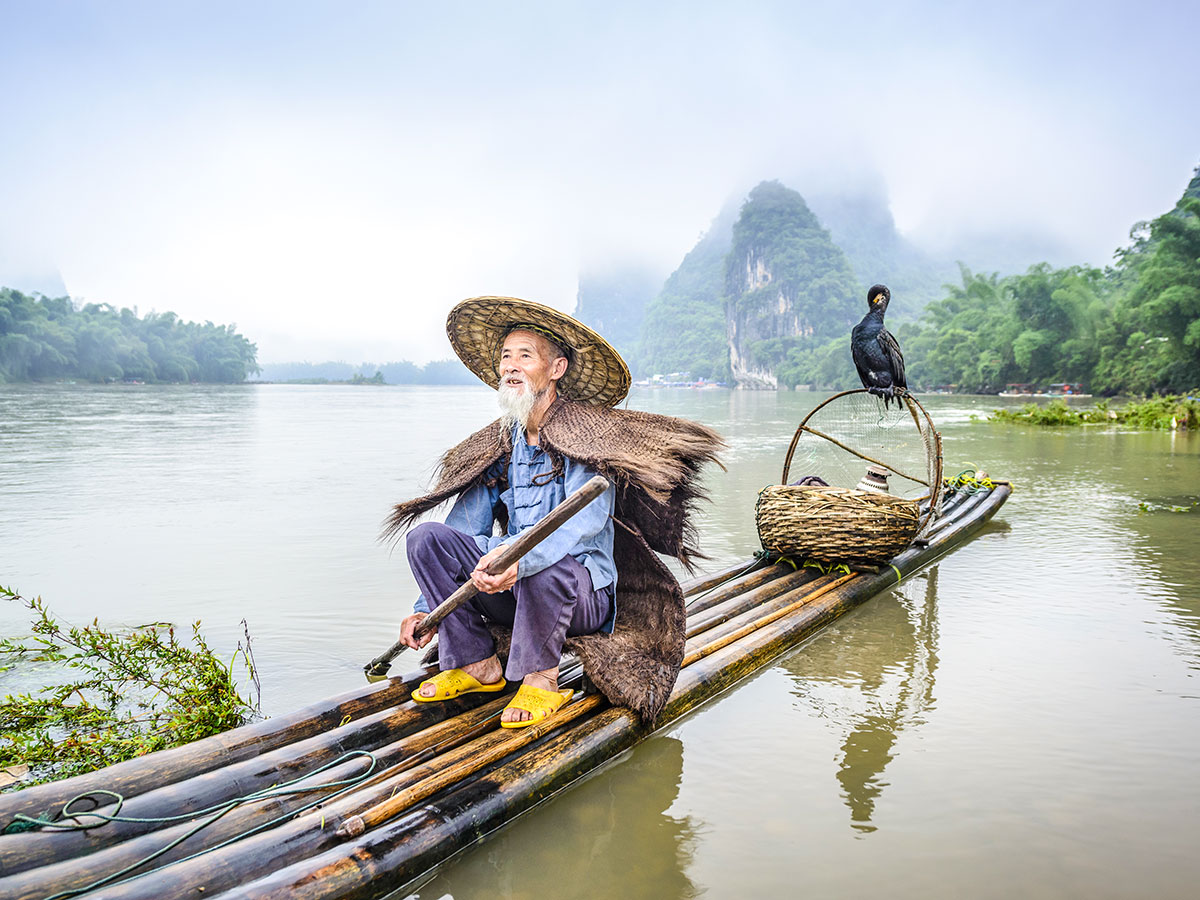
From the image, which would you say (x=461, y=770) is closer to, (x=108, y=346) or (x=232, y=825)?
(x=232, y=825)

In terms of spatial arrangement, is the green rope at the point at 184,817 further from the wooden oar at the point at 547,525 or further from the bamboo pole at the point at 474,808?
the wooden oar at the point at 547,525

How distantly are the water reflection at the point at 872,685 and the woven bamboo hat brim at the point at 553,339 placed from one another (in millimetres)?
1336

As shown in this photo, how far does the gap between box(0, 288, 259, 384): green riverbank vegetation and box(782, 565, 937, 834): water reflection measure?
178 feet

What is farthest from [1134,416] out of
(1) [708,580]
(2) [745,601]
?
(2) [745,601]

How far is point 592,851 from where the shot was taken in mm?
1964

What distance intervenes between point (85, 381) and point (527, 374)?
197 feet

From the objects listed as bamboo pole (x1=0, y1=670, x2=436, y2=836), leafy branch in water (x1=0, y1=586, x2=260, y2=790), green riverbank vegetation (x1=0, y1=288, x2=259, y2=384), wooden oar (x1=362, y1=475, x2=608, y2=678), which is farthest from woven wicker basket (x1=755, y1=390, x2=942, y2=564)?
green riverbank vegetation (x1=0, y1=288, x2=259, y2=384)

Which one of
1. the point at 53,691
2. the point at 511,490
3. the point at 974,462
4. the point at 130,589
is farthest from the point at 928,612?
the point at 974,462

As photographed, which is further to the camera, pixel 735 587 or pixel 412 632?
pixel 735 587

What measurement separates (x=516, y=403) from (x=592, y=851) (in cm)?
130

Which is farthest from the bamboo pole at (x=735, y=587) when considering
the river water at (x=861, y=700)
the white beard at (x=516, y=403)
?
the white beard at (x=516, y=403)

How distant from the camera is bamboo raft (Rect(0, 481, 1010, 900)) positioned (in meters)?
1.51

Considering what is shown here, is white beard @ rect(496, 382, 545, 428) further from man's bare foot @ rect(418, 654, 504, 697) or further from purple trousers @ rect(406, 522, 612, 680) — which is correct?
man's bare foot @ rect(418, 654, 504, 697)

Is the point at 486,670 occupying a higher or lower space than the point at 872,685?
higher
